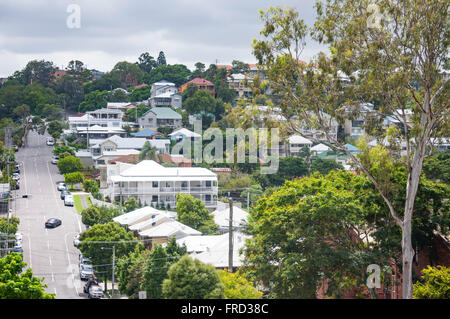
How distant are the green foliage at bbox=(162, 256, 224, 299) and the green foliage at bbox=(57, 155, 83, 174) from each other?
86.7 feet

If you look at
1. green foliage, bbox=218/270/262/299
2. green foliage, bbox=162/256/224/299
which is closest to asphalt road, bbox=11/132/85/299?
green foliage, bbox=218/270/262/299

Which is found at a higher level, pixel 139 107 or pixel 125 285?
pixel 139 107

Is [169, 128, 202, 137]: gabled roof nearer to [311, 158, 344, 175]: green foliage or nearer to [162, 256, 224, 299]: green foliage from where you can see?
[311, 158, 344, 175]: green foliage

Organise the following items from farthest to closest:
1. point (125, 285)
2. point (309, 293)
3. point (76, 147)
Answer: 1. point (76, 147)
2. point (125, 285)
3. point (309, 293)

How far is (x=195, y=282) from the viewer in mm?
6145

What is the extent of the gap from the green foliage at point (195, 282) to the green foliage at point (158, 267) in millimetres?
3800

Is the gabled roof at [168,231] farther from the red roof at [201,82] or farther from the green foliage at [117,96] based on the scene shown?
the green foliage at [117,96]

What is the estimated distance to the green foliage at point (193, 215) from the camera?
20.3 meters

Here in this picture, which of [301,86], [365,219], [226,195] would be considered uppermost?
[301,86]

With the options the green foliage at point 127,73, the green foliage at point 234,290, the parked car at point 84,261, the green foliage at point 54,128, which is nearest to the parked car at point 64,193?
the parked car at point 84,261
